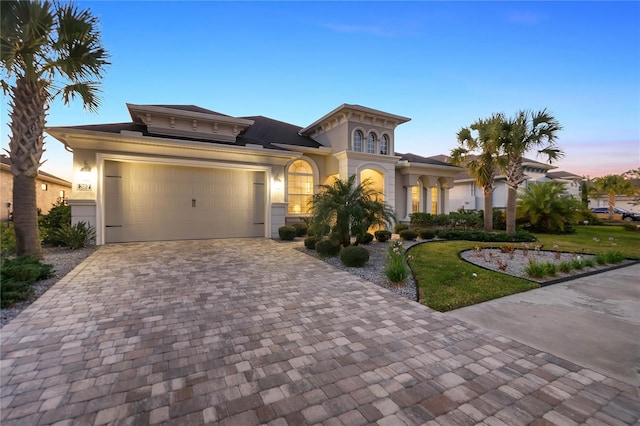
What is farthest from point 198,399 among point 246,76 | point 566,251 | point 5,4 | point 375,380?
point 246,76

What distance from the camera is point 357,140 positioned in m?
14.2

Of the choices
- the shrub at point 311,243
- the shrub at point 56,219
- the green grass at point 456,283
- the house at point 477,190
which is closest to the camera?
the green grass at point 456,283

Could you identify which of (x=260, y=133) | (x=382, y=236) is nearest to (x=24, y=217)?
(x=260, y=133)

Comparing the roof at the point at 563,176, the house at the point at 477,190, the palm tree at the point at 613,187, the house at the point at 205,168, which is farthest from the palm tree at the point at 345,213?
the roof at the point at 563,176

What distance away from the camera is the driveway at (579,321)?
295 centimetres

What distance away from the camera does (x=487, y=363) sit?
283 centimetres

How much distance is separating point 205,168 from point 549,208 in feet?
61.2

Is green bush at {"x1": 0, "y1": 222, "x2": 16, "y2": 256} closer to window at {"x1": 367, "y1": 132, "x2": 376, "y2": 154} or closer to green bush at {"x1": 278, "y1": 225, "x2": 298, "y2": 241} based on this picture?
green bush at {"x1": 278, "y1": 225, "x2": 298, "y2": 241}

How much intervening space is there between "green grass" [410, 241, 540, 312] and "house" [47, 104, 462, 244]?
7428 mm

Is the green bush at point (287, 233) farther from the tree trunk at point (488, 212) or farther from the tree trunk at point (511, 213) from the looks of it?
the tree trunk at point (511, 213)

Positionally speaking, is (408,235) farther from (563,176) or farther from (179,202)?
(563,176)

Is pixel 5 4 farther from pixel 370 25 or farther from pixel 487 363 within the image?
pixel 487 363

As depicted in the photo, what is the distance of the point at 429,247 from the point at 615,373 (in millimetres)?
7605

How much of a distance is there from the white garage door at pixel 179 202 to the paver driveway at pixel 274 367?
615cm
